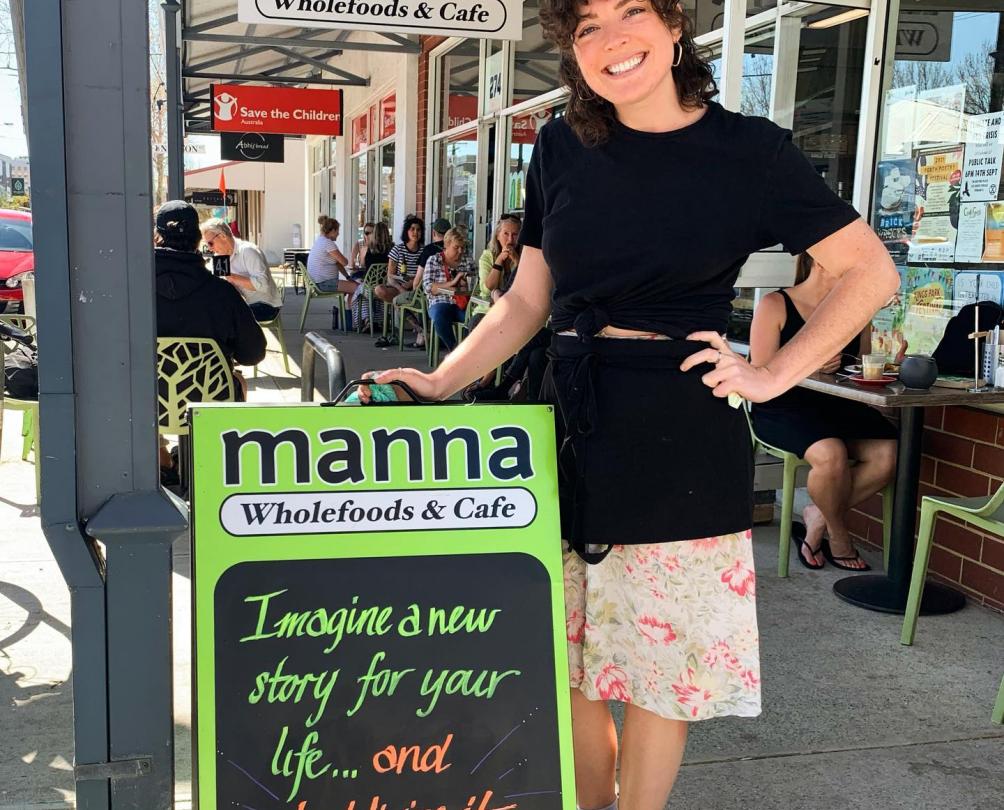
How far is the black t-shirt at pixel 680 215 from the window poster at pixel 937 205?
9.99ft

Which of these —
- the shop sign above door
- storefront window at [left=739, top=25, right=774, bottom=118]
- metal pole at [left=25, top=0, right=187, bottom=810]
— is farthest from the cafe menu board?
the shop sign above door

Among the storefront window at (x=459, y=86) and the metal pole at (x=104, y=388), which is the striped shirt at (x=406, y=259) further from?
the metal pole at (x=104, y=388)

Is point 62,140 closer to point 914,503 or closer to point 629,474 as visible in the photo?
point 629,474

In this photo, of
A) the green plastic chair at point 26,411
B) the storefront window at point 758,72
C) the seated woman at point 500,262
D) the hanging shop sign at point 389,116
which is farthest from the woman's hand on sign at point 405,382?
the hanging shop sign at point 389,116

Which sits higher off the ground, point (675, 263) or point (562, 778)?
point (675, 263)

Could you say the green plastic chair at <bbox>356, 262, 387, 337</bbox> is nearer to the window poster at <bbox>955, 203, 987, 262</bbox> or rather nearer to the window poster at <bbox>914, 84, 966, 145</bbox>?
the window poster at <bbox>914, 84, 966, 145</bbox>

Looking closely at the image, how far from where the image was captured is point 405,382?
1784 mm

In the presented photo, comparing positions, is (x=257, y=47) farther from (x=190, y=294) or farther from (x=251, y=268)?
(x=190, y=294)

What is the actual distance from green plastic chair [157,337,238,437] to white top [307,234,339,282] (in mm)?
7070

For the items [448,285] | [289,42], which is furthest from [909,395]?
[289,42]

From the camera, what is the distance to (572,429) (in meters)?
1.69

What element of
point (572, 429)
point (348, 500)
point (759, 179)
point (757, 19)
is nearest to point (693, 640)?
point (572, 429)

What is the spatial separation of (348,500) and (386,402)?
187 mm

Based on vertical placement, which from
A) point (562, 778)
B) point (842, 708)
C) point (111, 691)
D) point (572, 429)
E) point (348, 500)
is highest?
point (572, 429)
